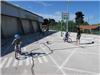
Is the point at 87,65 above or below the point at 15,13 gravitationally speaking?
below

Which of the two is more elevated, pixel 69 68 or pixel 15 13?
pixel 15 13

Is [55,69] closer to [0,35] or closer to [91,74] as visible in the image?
[91,74]

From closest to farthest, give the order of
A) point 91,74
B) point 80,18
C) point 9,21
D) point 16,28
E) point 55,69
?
point 91,74
point 55,69
point 9,21
point 16,28
point 80,18

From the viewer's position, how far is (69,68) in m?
10.7

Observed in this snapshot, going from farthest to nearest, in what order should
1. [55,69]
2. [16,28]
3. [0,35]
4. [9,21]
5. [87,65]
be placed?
[16,28]
[9,21]
[0,35]
[87,65]
[55,69]

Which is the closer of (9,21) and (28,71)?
(28,71)

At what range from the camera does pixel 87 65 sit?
11547 millimetres

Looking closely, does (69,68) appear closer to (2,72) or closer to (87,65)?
(87,65)

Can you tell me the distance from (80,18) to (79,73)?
422ft

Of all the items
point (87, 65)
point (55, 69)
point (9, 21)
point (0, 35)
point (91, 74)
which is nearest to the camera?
point (91, 74)

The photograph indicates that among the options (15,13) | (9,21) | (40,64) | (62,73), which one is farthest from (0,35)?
(62,73)

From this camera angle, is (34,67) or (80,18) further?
(80,18)

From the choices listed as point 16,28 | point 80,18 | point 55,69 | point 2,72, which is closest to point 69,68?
point 55,69

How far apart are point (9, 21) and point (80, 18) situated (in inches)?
4073
